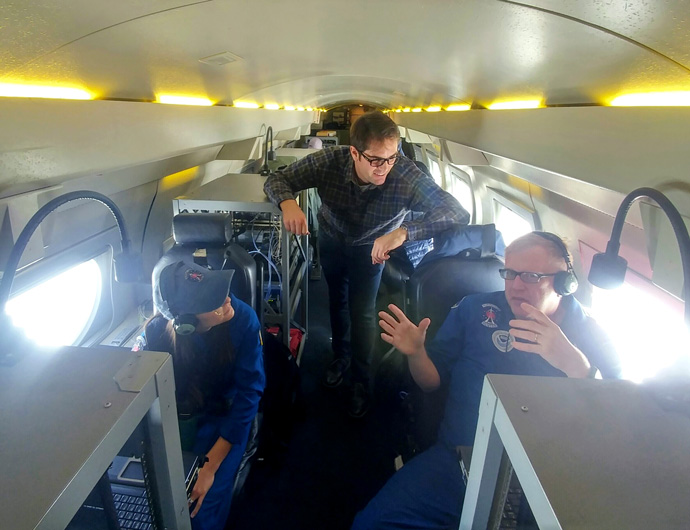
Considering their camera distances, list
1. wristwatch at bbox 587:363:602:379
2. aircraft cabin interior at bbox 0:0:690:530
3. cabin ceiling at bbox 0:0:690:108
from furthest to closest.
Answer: wristwatch at bbox 587:363:602:379, cabin ceiling at bbox 0:0:690:108, aircraft cabin interior at bbox 0:0:690:530

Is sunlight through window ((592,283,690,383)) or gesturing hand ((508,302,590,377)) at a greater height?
gesturing hand ((508,302,590,377))

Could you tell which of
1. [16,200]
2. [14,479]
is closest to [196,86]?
[16,200]

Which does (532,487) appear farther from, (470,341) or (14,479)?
(470,341)

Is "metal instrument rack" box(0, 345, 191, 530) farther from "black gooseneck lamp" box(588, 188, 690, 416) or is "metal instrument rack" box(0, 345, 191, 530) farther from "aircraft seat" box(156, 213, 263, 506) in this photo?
"aircraft seat" box(156, 213, 263, 506)

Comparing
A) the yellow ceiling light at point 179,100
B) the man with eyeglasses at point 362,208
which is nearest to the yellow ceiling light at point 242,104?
the yellow ceiling light at point 179,100

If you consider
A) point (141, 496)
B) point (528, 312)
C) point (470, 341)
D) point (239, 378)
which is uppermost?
point (528, 312)

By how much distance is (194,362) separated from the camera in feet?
6.79

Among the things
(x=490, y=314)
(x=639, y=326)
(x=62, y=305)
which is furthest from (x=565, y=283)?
(x=62, y=305)

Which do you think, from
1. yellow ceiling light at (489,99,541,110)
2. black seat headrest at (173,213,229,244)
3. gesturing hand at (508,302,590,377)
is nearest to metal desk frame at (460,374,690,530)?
gesturing hand at (508,302,590,377)

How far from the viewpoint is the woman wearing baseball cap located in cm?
191

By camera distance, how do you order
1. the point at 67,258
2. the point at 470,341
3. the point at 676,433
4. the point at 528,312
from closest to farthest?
the point at 676,433 → the point at 528,312 → the point at 470,341 → the point at 67,258

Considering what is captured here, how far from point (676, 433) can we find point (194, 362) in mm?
1929

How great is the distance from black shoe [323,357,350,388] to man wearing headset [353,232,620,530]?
1377 millimetres

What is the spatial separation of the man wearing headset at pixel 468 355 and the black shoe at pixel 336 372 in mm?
1377
